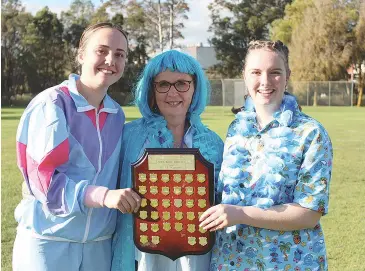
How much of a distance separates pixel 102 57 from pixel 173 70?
353 millimetres

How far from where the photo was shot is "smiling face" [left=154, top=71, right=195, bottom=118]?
9.11 feet

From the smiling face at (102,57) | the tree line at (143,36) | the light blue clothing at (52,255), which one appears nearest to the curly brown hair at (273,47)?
the smiling face at (102,57)

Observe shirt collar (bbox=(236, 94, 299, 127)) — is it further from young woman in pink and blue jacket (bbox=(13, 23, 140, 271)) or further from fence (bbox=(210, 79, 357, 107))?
fence (bbox=(210, 79, 357, 107))

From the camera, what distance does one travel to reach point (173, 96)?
2771 millimetres

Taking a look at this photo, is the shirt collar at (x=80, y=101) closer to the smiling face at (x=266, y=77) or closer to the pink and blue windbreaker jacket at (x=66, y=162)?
the pink and blue windbreaker jacket at (x=66, y=162)

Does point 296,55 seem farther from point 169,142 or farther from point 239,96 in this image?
point 169,142

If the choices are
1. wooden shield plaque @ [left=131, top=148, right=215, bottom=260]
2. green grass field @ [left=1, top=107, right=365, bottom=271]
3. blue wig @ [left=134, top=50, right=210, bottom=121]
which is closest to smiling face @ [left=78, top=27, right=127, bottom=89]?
blue wig @ [left=134, top=50, right=210, bottom=121]

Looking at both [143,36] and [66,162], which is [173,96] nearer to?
[66,162]

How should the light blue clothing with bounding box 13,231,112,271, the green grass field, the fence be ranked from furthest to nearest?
the fence < the green grass field < the light blue clothing with bounding box 13,231,112,271

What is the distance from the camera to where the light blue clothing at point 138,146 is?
2.70 metres

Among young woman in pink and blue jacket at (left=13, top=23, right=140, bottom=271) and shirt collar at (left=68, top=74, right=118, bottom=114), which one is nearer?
young woman in pink and blue jacket at (left=13, top=23, right=140, bottom=271)

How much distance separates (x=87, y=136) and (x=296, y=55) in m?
38.1

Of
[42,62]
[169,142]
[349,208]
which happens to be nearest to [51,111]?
[169,142]

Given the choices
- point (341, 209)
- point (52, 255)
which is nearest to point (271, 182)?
point (52, 255)
